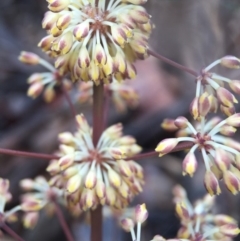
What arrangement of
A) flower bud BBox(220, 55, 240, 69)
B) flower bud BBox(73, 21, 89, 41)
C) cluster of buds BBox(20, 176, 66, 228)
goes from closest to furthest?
Result: flower bud BBox(73, 21, 89, 41), flower bud BBox(220, 55, 240, 69), cluster of buds BBox(20, 176, 66, 228)

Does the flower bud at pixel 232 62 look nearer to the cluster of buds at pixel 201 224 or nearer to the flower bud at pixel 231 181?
the flower bud at pixel 231 181

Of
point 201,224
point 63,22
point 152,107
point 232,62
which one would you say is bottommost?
point 201,224

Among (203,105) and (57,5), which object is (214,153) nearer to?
(203,105)

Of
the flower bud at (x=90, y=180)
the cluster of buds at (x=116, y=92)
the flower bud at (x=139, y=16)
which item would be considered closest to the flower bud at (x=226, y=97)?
the flower bud at (x=139, y=16)

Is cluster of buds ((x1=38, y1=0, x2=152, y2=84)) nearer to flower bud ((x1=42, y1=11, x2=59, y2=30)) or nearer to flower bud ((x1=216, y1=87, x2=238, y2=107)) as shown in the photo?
flower bud ((x1=42, y1=11, x2=59, y2=30))

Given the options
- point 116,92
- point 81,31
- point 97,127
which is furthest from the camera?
point 116,92

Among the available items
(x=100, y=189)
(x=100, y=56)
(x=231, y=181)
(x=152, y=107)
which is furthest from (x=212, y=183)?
(x=152, y=107)

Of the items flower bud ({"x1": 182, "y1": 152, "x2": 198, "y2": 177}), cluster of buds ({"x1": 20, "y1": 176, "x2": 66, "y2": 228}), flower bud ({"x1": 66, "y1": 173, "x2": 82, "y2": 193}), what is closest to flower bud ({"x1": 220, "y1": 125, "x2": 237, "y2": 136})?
flower bud ({"x1": 182, "y1": 152, "x2": 198, "y2": 177})
